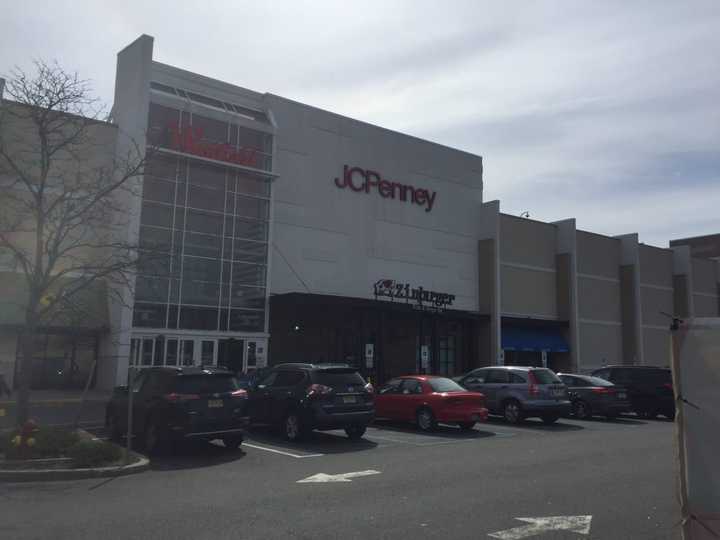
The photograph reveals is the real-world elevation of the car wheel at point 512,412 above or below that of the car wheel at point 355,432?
above

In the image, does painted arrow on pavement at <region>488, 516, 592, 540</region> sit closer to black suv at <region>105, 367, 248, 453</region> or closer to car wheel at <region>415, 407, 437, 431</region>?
black suv at <region>105, 367, 248, 453</region>

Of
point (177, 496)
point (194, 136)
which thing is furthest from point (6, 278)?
point (177, 496)

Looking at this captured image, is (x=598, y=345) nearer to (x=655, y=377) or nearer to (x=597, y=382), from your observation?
(x=655, y=377)

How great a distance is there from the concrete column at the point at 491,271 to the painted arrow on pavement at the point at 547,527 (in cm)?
3077

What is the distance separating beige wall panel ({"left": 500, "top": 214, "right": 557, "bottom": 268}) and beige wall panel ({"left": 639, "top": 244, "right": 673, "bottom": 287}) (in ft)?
29.6

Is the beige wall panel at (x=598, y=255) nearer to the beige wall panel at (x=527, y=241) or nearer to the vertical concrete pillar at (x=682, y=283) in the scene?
the beige wall panel at (x=527, y=241)

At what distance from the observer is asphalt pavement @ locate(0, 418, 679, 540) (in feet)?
23.2

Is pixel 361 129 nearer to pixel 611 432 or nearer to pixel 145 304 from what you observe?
pixel 145 304

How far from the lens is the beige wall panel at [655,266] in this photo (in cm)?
4822

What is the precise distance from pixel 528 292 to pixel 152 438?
32252 millimetres

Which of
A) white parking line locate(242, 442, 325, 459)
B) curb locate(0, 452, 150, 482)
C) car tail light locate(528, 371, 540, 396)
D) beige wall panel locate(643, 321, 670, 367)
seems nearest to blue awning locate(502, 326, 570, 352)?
beige wall panel locate(643, 321, 670, 367)

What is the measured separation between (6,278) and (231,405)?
15517 mm

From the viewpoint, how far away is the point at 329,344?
34938 millimetres

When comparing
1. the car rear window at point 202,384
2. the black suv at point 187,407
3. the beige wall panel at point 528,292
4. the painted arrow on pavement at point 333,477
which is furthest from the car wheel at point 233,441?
the beige wall panel at point 528,292
